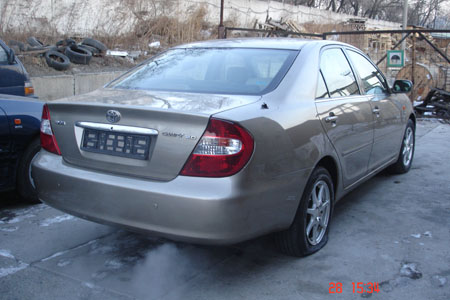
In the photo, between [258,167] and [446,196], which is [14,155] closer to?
[258,167]

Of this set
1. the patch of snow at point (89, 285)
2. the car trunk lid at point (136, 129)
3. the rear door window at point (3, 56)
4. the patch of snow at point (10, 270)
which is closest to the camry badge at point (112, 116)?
the car trunk lid at point (136, 129)

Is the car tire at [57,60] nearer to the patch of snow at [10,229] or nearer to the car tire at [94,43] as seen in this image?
the car tire at [94,43]

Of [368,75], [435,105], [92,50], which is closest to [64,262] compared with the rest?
[368,75]

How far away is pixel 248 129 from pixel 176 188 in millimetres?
540

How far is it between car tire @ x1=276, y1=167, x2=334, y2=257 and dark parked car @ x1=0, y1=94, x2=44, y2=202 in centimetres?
263

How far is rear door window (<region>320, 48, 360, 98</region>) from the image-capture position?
13.0ft

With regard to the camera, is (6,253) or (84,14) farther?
(84,14)

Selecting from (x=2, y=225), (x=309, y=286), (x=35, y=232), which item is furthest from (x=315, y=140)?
(x=2, y=225)

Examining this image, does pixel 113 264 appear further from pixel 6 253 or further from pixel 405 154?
pixel 405 154

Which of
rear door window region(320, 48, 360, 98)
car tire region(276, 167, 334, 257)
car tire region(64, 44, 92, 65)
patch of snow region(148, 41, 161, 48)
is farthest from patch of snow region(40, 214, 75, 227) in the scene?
patch of snow region(148, 41, 161, 48)

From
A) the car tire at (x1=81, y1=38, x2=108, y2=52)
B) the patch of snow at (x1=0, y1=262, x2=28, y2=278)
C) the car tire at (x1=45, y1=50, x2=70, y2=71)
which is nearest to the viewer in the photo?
the patch of snow at (x1=0, y1=262, x2=28, y2=278)

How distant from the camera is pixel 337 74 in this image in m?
4.19
